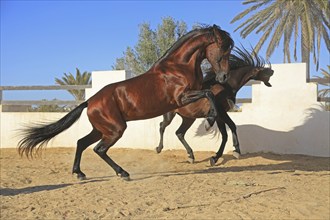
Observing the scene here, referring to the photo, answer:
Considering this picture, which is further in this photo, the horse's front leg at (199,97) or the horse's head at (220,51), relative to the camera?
the horse's head at (220,51)

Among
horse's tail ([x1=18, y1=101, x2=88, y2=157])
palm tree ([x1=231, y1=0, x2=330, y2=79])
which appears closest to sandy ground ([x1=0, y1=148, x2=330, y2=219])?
horse's tail ([x1=18, y1=101, x2=88, y2=157])

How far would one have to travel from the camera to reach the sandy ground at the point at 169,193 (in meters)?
4.45

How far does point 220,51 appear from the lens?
6.53 m

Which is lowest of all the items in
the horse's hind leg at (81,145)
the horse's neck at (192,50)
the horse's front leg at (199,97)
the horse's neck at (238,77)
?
the horse's hind leg at (81,145)

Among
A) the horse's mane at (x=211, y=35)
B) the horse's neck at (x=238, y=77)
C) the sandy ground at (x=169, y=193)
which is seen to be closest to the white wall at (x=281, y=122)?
the sandy ground at (x=169, y=193)

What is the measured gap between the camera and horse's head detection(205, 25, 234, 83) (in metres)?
6.51

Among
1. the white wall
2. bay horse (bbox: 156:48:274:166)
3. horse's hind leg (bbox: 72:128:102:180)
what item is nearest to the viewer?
horse's hind leg (bbox: 72:128:102:180)

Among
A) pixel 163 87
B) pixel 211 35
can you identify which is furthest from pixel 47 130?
pixel 211 35

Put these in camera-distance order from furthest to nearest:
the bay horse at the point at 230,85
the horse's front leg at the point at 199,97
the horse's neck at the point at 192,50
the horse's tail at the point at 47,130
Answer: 1. the bay horse at the point at 230,85
2. the horse's tail at the point at 47,130
3. the horse's neck at the point at 192,50
4. the horse's front leg at the point at 199,97

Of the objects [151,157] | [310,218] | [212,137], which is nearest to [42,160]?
[151,157]

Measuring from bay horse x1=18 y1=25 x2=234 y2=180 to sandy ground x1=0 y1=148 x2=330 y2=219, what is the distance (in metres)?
0.93

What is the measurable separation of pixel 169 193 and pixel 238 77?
13.3 feet

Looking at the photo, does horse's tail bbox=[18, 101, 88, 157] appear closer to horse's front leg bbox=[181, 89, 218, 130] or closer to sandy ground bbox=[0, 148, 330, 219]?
sandy ground bbox=[0, 148, 330, 219]

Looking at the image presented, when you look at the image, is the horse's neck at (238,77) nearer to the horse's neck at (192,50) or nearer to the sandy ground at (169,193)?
the sandy ground at (169,193)
